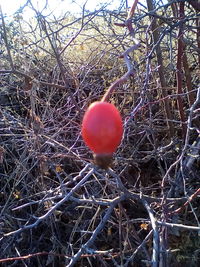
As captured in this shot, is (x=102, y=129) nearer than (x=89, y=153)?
Yes

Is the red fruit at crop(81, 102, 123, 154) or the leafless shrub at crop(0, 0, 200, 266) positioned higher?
the red fruit at crop(81, 102, 123, 154)

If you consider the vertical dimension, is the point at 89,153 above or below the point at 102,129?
below

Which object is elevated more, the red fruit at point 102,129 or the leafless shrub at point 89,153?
the red fruit at point 102,129

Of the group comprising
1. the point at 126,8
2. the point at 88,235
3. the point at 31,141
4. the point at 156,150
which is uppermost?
the point at 126,8

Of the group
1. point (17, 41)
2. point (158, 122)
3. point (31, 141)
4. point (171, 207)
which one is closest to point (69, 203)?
point (31, 141)

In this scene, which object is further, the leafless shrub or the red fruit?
the leafless shrub

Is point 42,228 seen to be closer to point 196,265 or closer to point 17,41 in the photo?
point 196,265

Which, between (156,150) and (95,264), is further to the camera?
(95,264)

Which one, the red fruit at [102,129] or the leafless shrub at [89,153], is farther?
the leafless shrub at [89,153]
